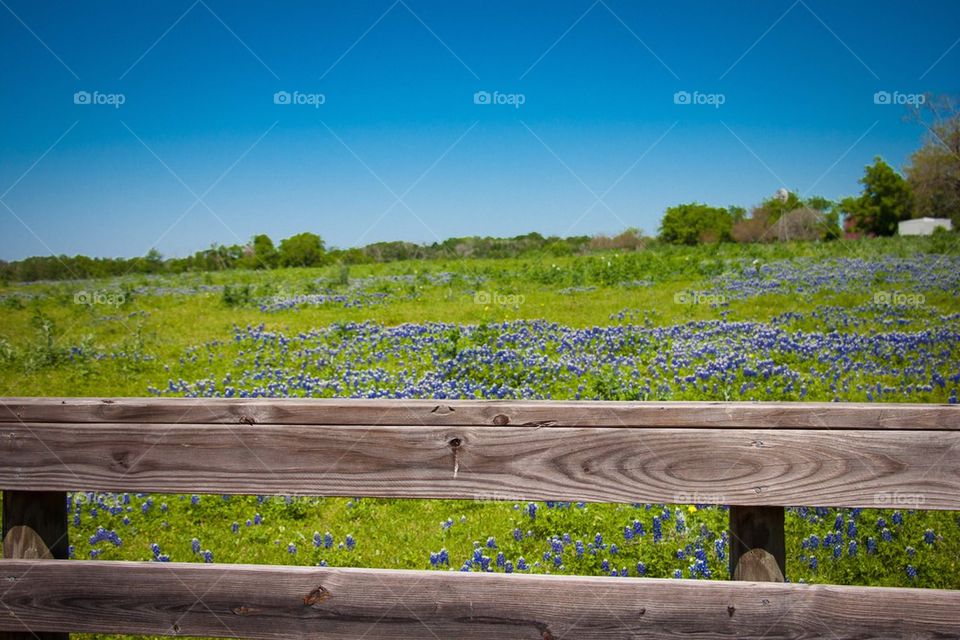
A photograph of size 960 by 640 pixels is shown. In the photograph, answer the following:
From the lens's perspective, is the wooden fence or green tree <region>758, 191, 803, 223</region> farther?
green tree <region>758, 191, 803, 223</region>

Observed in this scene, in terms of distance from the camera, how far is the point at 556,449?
81.8 inches

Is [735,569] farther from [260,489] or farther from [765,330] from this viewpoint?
[765,330]

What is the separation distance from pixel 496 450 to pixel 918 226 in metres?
29.3

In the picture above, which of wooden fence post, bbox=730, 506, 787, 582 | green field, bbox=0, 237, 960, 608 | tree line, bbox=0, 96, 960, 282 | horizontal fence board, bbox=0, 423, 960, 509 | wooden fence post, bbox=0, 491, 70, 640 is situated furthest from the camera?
tree line, bbox=0, 96, 960, 282

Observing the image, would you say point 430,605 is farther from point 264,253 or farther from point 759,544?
point 264,253

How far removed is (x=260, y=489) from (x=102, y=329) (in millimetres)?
11834

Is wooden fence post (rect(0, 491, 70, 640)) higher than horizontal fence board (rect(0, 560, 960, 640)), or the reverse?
wooden fence post (rect(0, 491, 70, 640))

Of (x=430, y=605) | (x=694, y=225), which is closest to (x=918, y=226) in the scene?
(x=694, y=225)

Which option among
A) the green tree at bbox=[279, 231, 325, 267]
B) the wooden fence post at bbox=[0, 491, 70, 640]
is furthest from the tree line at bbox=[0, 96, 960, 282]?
the wooden fence post at bbox=[0, 491, 70, 640]

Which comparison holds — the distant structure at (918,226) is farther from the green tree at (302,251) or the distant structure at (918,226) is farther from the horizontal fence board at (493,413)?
the horizontal fence board at (493,413)

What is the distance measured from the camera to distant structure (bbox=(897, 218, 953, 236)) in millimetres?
24859

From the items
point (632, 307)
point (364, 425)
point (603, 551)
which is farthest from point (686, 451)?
point (632, 307)

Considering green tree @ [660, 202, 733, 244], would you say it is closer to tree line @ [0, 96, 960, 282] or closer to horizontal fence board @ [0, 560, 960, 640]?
tree line @ [0, 96, 960, 282]

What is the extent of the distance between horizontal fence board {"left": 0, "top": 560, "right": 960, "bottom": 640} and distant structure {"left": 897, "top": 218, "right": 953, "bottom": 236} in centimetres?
2692
